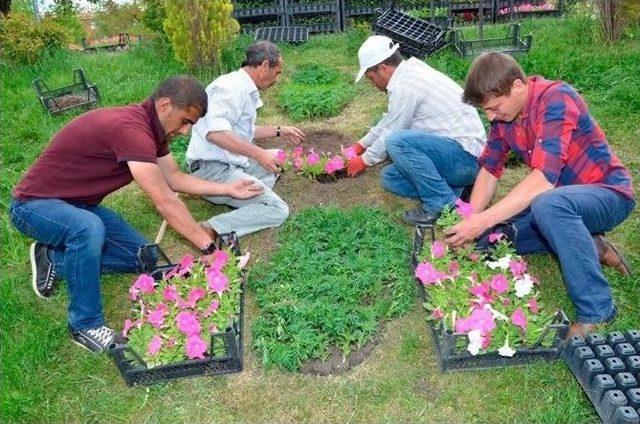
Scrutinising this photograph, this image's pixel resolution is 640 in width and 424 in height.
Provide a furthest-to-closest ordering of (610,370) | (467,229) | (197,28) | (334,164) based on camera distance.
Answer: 1. (197,28)
2. (334,164)
3. (467,229)
4. (610,370)

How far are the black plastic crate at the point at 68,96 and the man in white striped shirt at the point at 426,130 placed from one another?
414 centimetres

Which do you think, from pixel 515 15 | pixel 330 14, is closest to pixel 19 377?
pixel 330 14

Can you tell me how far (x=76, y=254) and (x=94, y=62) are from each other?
6.37 metres

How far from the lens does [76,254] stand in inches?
122

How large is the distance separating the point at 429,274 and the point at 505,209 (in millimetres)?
554

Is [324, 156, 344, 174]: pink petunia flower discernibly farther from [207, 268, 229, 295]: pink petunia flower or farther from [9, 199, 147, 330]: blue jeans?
[9, 199, 147, 330]: blue jeans

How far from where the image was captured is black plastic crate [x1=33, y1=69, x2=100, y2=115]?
6570 millimetres

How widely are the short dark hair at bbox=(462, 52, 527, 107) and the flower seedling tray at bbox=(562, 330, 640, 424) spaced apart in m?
1.37

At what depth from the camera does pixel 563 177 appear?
3.19 meters

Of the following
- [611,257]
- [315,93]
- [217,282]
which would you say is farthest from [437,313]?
[315,93]

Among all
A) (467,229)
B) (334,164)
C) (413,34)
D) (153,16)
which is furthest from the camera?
(153,16)

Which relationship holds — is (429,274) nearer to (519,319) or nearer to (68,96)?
(519,319)

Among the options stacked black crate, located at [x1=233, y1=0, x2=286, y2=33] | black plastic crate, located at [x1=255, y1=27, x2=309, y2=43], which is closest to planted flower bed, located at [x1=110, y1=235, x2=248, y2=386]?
black plastic crate, located at [x1=255, y1=27, x2=309, y2=43]

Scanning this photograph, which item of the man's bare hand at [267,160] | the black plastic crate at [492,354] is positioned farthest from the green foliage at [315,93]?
the black plastic crate at [492,354]
